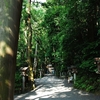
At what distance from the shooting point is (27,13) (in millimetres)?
16359

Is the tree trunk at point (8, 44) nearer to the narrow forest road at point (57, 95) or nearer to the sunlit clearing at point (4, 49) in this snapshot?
the sunlit clearing at point (4, 49)

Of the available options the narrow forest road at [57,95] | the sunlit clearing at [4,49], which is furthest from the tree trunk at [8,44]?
the narrow forest road at [57,95]

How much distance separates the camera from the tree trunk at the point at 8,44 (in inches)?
65.1

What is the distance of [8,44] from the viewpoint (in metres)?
1.69

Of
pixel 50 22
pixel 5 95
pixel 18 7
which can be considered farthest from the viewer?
pixel 50 22

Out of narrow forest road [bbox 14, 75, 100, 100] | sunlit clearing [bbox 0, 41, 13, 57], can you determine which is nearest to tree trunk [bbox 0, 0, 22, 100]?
sunlit clearing [bbox 0, 41, 13, 57]

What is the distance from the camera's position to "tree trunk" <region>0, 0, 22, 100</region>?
1654mm

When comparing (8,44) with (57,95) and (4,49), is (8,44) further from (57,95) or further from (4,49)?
(57,95)

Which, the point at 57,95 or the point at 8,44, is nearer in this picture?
the point at 8,44

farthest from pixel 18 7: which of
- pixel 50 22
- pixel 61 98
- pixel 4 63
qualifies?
pixel 50 22

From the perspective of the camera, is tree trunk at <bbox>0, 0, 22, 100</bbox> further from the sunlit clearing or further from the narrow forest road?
the narrow forest road

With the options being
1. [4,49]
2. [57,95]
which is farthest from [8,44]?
[57,95]

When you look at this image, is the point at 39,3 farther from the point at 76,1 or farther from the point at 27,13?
the point at 76,1

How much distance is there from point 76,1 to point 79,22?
5.79ft
